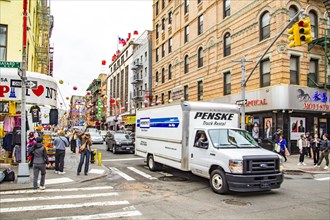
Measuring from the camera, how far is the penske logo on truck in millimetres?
12234

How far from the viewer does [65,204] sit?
26.8 feet

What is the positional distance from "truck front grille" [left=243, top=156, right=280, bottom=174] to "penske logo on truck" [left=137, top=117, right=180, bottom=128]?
3.53 meters

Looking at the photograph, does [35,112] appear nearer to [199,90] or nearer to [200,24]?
[199,90]

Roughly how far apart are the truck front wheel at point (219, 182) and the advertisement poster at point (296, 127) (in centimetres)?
1395

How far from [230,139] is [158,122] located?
4.23 m

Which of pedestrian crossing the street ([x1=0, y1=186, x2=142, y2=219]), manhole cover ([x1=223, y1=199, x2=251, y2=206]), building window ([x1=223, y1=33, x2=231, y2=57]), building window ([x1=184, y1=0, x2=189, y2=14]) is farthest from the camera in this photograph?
building window ([x1=184, y1=0, x2=189, y2=14])

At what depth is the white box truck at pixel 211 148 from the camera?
9.19 metres

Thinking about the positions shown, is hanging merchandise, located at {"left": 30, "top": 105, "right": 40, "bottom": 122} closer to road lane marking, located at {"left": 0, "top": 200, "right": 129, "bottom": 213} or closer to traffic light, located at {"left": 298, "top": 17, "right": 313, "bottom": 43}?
road lane marking, located at {"left": 0, "top": 200, "right": 129, "bottom": 213}

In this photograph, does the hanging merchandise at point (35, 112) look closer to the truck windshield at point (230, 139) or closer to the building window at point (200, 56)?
the truck windshield at point (230, 139)

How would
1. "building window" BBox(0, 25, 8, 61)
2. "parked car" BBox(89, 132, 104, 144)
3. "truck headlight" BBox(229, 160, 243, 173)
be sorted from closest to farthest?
"truck headlight" BBox(229, 160, 243, 173), "building window" BBox(0, 25, 8, 61), "parked car" BBox(89, 132, 104, 144)

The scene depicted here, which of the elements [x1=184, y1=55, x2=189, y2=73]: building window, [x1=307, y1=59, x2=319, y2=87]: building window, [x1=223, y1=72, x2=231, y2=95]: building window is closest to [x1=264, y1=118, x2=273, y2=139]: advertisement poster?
[x1=307, y1=59, x2=319, y2=87]: building window

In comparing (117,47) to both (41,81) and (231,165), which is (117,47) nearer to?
(41,81)

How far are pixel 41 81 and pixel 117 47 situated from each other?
224 ft

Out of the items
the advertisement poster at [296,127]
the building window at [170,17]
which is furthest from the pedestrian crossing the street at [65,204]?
the building window at [170,17]
